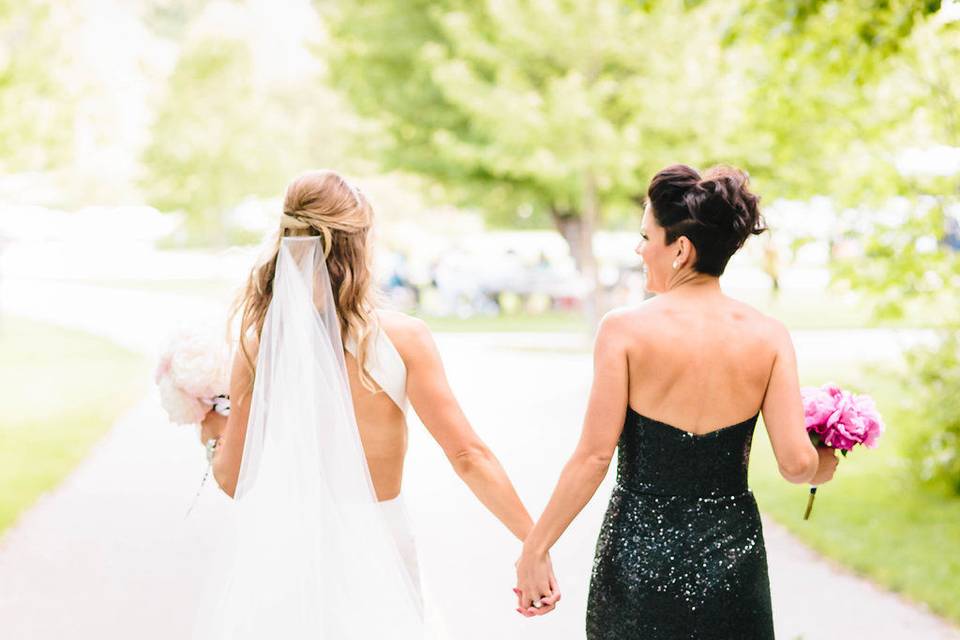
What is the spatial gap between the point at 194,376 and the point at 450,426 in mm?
907

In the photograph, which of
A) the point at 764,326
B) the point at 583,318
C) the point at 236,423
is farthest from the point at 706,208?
the point at 583,318

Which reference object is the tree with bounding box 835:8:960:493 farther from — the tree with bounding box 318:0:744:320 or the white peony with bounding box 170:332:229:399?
the tree with bounding box 318:0:744:320

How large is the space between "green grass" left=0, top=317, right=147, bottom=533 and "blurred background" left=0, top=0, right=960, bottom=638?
0.28 ft

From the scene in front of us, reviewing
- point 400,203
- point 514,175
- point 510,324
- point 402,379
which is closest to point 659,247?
point 402,379

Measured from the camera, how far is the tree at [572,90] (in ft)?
61.6

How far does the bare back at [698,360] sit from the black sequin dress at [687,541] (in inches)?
1.9

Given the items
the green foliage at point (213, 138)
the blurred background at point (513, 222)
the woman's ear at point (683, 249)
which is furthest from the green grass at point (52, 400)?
the green foliage at point (213, 138)

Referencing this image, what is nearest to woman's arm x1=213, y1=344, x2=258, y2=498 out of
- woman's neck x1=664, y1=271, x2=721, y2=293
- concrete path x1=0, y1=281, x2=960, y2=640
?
concrete path x1=0, y1=281, x2=960, y2=640

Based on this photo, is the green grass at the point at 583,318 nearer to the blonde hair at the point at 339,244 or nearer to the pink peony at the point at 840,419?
the blonde hair at the point at 339,244

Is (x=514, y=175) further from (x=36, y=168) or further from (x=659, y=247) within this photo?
(x=659, y=247)

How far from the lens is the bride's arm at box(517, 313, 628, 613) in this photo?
10.5 ft

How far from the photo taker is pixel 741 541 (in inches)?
130

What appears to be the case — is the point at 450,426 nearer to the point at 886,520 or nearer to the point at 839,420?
the point at 839,420

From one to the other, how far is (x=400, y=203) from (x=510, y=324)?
30.7 feet
